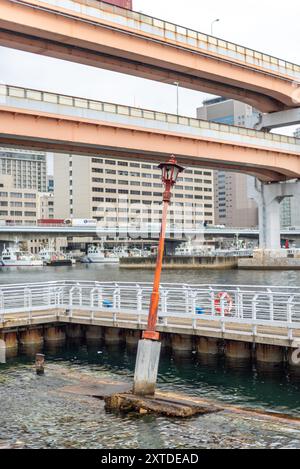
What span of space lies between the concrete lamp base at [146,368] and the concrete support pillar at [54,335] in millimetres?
12359

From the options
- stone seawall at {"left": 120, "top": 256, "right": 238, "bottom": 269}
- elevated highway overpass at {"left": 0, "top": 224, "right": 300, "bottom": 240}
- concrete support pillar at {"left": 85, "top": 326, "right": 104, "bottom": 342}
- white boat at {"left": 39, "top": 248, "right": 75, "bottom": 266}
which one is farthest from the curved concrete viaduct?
white boat at {"left": 39, "top": 248, "right": 75, "bottom": 266}

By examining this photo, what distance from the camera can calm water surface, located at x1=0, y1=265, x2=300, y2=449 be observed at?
13594mm

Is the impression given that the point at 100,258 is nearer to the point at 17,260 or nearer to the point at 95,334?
the point at 17,260

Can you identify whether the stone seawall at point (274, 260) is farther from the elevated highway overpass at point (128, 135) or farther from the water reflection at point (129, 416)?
the water reflection at point (129, 416)

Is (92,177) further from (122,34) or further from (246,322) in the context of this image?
(246,322)

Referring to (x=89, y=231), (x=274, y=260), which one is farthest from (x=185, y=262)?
(x=89, y=231)

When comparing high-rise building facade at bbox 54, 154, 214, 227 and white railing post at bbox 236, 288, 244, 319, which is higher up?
high-rise building facade at bbox 54, 154, 214, 227

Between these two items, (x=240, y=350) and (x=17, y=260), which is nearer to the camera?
(x=240, y=350)

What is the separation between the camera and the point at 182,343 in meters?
24.2

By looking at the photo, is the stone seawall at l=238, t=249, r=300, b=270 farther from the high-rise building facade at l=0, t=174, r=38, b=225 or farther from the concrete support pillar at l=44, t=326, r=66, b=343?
the high-rise building facade at l=0, t=174, r=38, b=225

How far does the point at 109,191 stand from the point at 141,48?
12478cm

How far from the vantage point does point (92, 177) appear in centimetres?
17488

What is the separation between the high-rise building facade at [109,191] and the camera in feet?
574

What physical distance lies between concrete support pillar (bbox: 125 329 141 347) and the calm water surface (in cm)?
43
